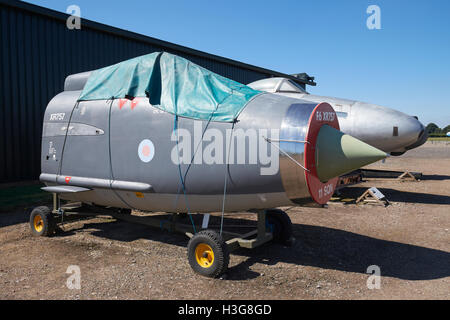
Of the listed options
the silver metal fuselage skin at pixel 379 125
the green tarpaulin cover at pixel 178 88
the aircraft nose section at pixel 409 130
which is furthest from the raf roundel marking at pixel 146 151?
the aircraft nose section at pixel 409 130

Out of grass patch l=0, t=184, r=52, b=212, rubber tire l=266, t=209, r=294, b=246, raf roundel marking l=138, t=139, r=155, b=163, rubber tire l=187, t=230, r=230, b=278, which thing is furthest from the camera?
grass patch l=0, t=184, r=52, b=212

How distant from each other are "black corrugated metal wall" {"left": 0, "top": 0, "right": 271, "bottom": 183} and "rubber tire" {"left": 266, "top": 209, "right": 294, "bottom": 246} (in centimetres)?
911

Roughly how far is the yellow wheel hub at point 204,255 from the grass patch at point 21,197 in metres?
6.31

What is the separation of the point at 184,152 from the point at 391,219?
5.43 meters

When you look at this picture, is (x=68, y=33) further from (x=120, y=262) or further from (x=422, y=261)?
(x=422, y=261)

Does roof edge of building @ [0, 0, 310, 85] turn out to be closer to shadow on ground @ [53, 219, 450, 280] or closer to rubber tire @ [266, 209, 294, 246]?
shadow on ground @ [53, 219, 450, 280]

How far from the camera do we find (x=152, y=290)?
13.6 ft

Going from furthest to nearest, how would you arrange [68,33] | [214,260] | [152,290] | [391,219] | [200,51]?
[200,51] → [68,33] → [391,219] → [214,260] → [152,290]

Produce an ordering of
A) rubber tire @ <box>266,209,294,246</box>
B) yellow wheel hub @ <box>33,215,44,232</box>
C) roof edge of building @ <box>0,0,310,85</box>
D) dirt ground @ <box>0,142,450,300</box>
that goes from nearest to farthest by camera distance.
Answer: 1. dirt ground @ <box>0,142,450,300</box>
2. rubber tire @ <box>266,209,294,246</box>
3. yellow wheel hub @ <box>33,215,44,232</box>
4. roof edge of building @ <box>0,0,310,85</box>

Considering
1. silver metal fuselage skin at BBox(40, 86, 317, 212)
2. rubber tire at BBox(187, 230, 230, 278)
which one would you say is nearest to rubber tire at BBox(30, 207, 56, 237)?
silver metal fuselage skin at BBox(40, 86, 317, 212)

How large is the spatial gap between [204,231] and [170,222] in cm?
136

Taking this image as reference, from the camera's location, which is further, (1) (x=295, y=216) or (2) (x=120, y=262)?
(1) (x=295, y=216)

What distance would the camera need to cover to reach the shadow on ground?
15.6ft

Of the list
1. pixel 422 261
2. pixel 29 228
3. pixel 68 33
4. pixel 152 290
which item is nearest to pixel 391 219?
pixel 422 261
